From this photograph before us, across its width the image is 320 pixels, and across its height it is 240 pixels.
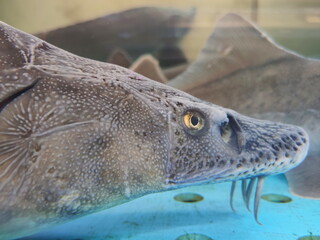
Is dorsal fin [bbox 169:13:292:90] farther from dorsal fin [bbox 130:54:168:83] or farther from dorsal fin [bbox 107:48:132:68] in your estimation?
dorsal fin [bbox 107:48:132:68]

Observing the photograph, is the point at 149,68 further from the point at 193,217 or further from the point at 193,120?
the point at 193,120

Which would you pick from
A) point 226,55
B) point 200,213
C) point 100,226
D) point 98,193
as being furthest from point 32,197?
point 226,55

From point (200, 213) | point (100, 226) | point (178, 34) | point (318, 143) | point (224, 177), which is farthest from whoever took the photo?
point (178, 34)

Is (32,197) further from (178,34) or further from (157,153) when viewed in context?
(178,34)

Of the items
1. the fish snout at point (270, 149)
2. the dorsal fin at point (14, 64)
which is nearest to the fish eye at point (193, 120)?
the fish snout at point (270, 149)

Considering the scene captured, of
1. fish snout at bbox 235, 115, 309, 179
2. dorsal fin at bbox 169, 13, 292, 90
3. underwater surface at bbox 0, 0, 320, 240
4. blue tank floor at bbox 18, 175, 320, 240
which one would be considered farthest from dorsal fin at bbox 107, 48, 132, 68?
fish snout at bbox 235, 115, 309, 179

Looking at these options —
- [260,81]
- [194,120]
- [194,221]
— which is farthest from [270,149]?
[260,81]

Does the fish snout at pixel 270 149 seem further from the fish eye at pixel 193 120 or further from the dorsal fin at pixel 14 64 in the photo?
the dorsal fin at pixel 14 64
